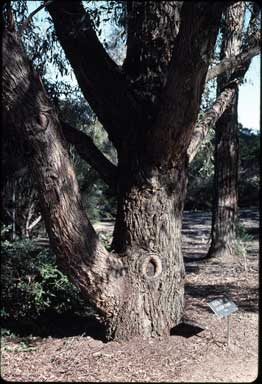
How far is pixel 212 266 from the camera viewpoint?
27.0ft

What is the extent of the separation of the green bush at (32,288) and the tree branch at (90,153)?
4.08 ft

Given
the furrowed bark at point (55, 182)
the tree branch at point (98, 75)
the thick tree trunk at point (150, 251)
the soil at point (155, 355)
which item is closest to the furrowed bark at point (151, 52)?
the tree branch at point (98, 75)

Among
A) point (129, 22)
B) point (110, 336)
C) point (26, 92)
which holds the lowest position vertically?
point (110, 336)

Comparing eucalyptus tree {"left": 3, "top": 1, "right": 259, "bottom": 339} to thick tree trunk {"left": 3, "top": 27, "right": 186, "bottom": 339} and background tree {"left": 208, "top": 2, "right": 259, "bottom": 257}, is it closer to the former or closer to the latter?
thick tree trunk {"left": 3, "top": 27, "right": 186, "bottom": 339}

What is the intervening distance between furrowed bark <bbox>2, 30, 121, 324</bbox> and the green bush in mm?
906

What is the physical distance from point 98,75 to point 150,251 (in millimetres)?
1797

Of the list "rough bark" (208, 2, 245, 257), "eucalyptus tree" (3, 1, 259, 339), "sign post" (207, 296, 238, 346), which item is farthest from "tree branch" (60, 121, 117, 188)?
"rough bark" (208, 2, 245, 257)

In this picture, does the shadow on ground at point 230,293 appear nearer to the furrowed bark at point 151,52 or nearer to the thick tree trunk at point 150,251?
the thick tree trunk at point 150,251

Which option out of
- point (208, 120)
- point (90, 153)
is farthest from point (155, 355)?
point (208, 120)

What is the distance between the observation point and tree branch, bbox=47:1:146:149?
487cm

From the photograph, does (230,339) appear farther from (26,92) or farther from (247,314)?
(26,92)

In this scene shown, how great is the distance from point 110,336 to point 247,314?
167 cm

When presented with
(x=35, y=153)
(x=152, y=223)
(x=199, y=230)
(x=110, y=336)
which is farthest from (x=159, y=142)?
(x=199, y=230)

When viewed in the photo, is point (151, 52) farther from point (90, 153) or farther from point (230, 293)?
point (230, 293)
